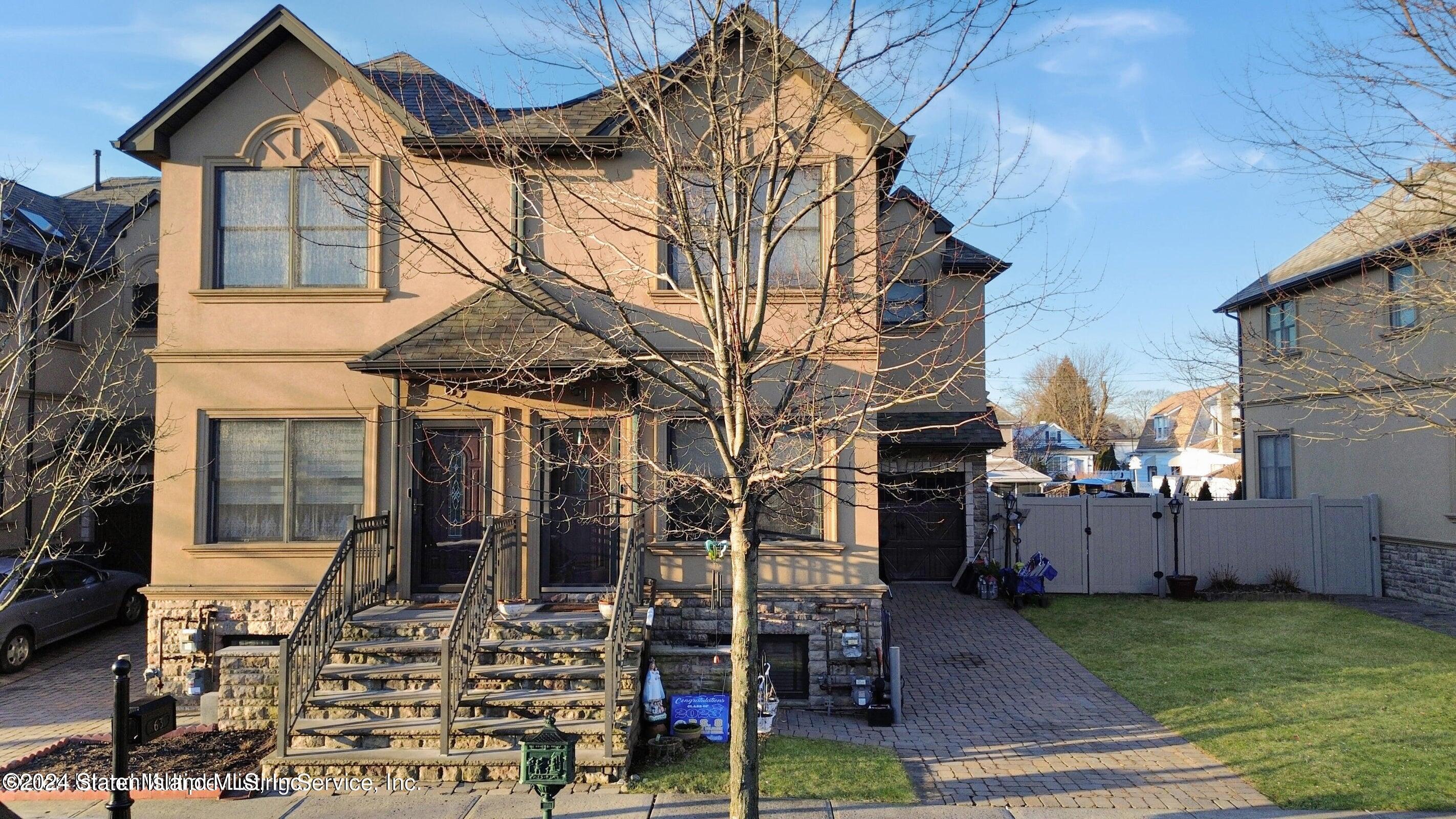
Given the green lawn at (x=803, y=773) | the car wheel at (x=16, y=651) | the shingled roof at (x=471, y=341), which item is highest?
the shingled roof at (x=471, y=341)

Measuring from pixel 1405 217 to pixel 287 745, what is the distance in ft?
45.2

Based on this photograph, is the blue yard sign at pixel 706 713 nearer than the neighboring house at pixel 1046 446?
Yes

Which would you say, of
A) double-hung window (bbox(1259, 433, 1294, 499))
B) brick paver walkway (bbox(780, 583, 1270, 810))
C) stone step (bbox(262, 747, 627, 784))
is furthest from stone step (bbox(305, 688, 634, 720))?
double-hung window (bbox(1259, 433, 1294, 499))

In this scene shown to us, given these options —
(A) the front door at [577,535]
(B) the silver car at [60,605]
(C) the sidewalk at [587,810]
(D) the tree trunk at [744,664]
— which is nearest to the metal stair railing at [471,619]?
→ (A) the front door at [577,535]

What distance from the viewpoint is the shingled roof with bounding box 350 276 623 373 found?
916 centimetres

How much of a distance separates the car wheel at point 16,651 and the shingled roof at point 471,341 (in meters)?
6.75

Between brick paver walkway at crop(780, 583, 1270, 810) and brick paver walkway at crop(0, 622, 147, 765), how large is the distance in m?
7.74

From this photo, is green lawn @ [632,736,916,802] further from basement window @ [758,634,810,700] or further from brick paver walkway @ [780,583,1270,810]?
basement window @ [758,634,810,700]

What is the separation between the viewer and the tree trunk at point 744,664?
5.94 m

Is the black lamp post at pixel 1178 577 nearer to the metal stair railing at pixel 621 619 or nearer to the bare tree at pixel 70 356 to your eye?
the metal stair railing at pixel 621 619

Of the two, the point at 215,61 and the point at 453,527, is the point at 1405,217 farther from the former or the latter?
the point at 215,61

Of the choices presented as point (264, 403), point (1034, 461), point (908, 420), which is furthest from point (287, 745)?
point (1034, 461)

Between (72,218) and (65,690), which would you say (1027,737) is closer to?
(65,690)

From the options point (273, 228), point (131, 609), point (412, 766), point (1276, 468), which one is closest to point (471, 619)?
point (412, 766)
